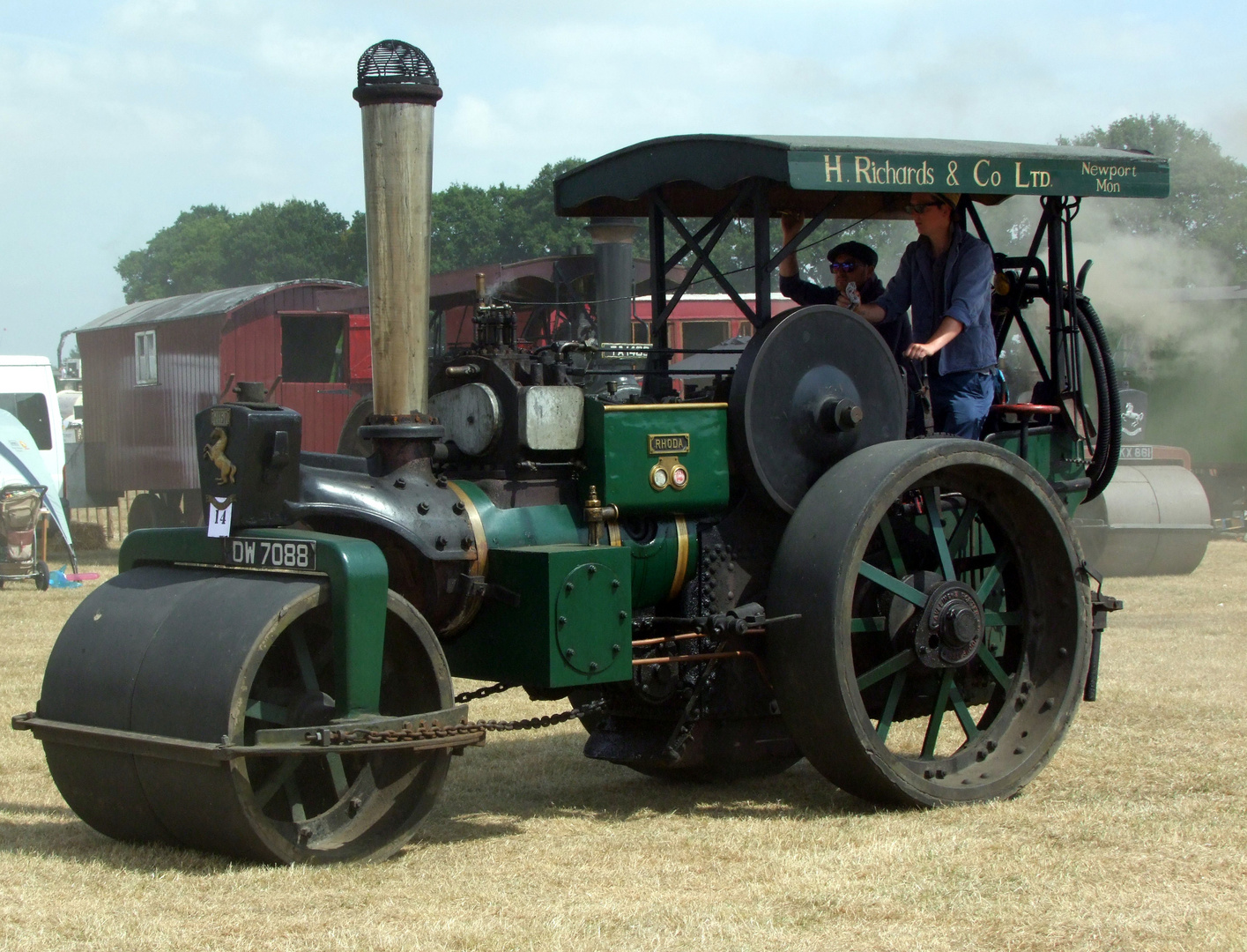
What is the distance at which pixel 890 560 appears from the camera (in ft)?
16.3

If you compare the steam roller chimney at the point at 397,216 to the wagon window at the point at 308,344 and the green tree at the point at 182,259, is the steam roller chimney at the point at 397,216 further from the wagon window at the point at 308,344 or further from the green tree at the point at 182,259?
the green tree at the point at 182,259

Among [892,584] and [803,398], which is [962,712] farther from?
[803,398]

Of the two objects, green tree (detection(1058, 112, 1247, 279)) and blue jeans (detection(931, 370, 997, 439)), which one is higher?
green tree (detection(1058, 112, 1247, 279))

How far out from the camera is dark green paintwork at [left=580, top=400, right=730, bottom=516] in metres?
4.58

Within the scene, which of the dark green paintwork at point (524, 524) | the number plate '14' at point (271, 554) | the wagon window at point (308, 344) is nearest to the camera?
the number plate '14' at point (271, 554)

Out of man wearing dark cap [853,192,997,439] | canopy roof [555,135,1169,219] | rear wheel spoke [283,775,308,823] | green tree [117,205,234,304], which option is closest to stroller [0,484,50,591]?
canopy roof [555,135,1169,219]

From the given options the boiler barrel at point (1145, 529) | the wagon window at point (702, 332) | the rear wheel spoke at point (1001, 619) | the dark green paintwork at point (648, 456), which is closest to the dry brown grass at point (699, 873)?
the rear wheel spoke at point (1001, 619)

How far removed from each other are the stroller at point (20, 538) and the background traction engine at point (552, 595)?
8.85 metres

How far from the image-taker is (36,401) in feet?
58.7

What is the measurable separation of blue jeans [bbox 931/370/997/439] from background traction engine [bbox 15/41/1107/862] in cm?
24

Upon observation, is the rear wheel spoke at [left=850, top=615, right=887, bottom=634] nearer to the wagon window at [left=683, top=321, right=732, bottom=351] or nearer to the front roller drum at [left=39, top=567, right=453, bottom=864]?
the front roller drum at [left=39, top=567, right=453, bottom=864]

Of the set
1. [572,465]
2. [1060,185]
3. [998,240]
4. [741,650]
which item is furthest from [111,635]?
[998,240]

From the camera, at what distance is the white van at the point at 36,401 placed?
1745cm

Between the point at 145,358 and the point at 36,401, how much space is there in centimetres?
135
